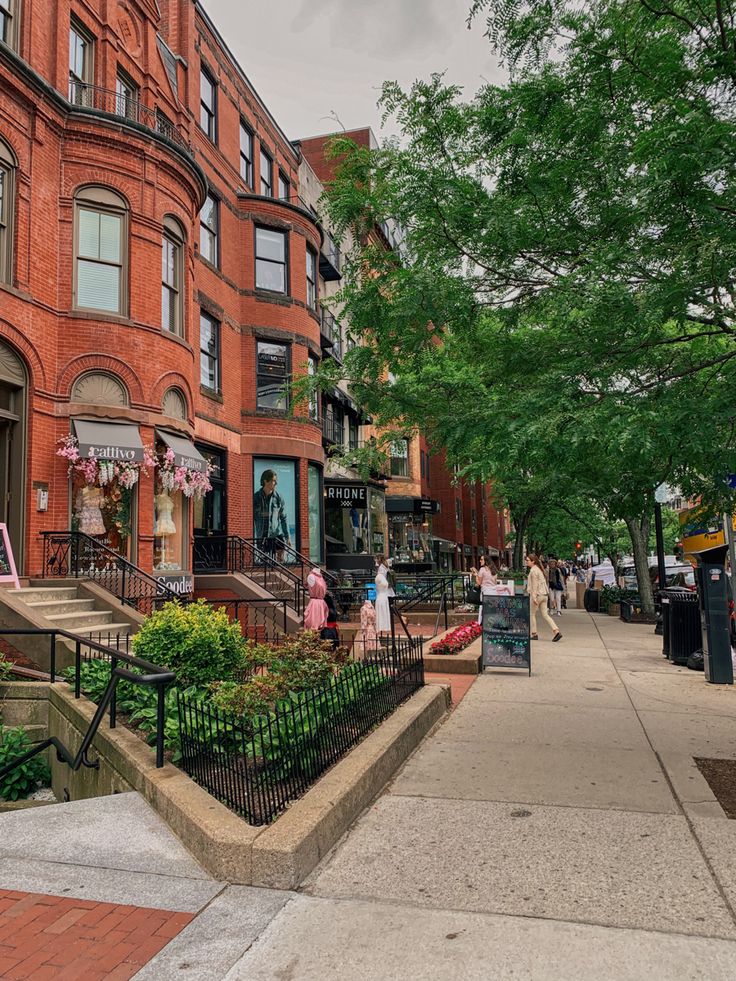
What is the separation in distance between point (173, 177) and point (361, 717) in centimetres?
1245

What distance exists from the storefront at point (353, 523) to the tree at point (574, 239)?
17.1m

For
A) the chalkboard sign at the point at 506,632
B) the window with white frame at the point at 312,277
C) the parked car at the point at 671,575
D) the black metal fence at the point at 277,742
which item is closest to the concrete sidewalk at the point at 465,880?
the black metal fence at the point at 277,742

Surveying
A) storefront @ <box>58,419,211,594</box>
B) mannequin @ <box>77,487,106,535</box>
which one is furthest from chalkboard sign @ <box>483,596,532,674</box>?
mannequin @ <box>77,487,106,535</box>

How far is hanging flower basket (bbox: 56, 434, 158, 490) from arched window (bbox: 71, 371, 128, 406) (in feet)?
2.74

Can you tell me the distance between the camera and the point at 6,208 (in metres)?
12.1

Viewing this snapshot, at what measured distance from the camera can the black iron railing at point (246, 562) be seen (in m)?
17.1

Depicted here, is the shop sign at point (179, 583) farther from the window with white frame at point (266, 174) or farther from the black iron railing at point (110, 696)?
the window with white frame at point (266, 174)

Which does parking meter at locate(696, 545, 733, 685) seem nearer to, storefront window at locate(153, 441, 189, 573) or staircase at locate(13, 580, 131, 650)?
staircase at locate(13, 580, 131, 650)

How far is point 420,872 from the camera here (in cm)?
429

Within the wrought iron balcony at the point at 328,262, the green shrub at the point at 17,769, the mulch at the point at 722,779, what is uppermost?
the wrought iron balcony at the point at 328,262

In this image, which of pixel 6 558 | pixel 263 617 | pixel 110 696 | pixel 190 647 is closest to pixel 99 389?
pixel 6 558

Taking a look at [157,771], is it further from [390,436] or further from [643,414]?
[390,436]

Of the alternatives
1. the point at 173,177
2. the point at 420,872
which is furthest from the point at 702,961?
the point at 173,177

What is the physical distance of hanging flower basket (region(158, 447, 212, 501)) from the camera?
46.3ft
